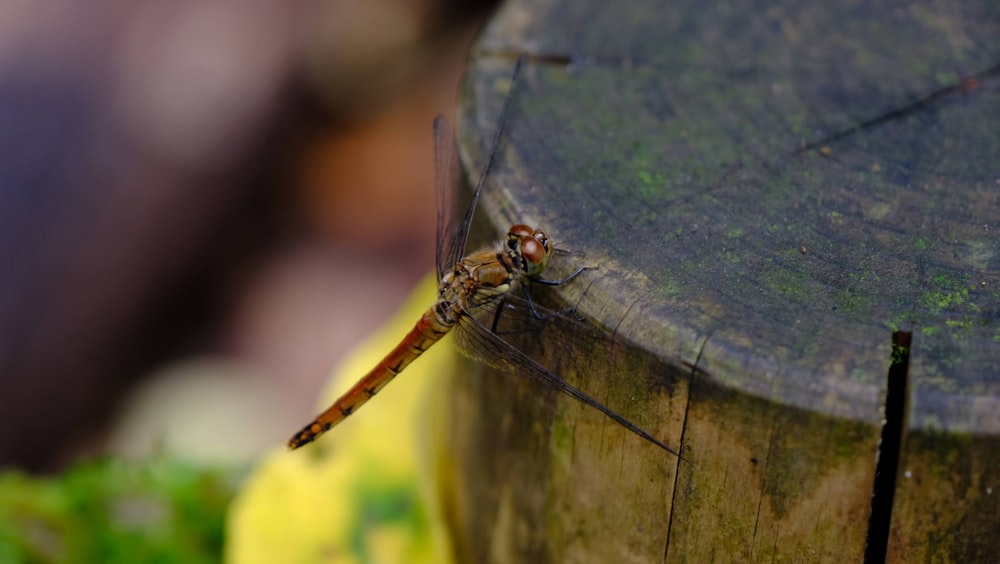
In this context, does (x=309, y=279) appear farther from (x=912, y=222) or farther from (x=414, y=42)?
(x=912, y=222)

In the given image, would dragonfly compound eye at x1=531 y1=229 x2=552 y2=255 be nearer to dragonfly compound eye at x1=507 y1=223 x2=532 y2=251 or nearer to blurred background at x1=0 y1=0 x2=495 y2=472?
dragonfly compound eye at x1=507 y1=223 x2=532 y2=251

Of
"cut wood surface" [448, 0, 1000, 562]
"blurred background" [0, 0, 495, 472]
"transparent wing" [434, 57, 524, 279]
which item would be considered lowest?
"cut wood surface" [448, 0, 1000, 562]

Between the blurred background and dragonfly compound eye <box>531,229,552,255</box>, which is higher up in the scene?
the blurred background

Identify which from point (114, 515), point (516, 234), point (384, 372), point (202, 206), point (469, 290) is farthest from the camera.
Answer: point (202, 206)

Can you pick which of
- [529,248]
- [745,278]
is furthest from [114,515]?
[745,278]

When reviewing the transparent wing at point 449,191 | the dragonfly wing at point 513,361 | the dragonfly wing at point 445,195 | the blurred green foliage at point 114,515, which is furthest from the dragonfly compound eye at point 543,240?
the blurred green foliage at point 114,515

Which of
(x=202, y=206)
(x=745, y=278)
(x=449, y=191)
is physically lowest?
(x=745, y=278)

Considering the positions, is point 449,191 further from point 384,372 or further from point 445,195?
point 384,372

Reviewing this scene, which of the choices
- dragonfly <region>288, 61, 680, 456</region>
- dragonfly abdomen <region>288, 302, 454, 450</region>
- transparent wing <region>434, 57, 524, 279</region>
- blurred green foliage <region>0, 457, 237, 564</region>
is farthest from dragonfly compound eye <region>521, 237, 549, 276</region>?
blurred green foliage <region>0, 457, 237, 564</region>
